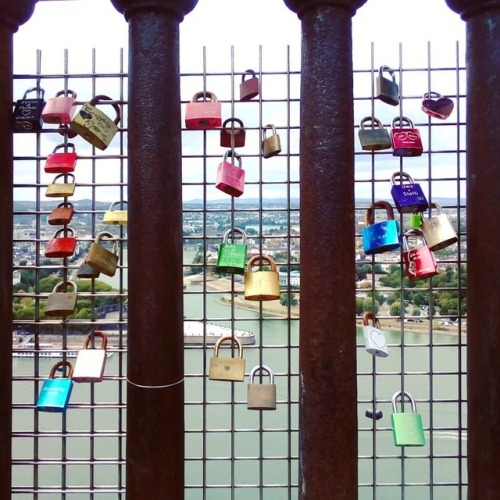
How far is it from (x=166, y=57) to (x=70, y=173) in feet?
2.49

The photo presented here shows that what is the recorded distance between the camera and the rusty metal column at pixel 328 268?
5.05ft

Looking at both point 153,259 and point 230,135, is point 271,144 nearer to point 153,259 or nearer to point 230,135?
point 230,135

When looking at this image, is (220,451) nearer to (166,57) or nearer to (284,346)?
(284,346)

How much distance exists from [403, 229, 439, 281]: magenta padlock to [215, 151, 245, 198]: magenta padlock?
70 cm

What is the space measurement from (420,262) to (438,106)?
2.16 ft

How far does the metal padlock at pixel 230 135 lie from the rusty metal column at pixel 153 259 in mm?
452

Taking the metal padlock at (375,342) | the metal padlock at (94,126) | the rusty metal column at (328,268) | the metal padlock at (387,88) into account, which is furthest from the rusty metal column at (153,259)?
the metal padlock at (387,88)

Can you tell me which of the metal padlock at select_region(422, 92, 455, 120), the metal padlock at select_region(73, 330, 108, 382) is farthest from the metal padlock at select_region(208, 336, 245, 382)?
the metal padlock at select_region(422, 92, 455, 120)

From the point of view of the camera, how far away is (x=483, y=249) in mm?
1624

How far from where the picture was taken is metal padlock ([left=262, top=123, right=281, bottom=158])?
6.39 feet

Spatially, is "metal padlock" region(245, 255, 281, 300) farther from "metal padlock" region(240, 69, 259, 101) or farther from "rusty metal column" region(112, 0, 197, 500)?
"metal padlock" region(240, 69, 259, 101)

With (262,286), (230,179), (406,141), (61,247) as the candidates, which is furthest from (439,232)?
(61,247)

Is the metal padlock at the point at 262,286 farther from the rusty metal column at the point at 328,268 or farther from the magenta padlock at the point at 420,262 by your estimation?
→ the magenta padlock at the point at 420,262

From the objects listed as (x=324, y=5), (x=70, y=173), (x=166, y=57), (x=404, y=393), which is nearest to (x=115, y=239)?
(x=70, y=173)
